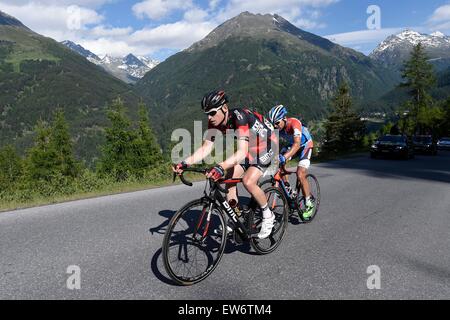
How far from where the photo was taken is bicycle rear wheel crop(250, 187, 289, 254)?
16.3ft

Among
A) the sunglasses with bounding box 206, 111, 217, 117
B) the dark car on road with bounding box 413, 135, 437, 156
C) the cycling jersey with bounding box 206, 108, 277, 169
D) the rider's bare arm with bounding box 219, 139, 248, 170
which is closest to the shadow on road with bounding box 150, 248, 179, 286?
the rider's bare arm with bounding box 219, 139, 248, 170

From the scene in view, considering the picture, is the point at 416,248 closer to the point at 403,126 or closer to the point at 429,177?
the point at 429,177

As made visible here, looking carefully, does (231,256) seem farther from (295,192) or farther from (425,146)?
(425,146)

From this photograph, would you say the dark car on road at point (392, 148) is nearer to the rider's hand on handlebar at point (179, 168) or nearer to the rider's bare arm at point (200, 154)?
the rider's bare arm at point (200, 154)

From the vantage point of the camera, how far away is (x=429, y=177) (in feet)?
47.6

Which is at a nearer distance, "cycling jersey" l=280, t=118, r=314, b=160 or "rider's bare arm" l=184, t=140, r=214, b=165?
"rider's bare arm" l=184, t=140, r=214, b=165

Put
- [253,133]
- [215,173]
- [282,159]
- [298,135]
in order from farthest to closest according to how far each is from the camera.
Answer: [298,135]
[282,159]
[253,133]
[215,173]

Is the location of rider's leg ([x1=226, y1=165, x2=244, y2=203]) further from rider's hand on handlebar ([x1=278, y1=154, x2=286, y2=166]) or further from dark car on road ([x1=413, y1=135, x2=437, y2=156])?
dark car on road ([x1=413, y1=135, x2=437, y2=156])

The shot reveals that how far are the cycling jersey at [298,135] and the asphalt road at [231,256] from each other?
53.0 inches

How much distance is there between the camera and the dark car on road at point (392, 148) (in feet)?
75.9

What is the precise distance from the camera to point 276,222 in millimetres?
5480

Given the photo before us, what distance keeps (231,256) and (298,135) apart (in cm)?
263

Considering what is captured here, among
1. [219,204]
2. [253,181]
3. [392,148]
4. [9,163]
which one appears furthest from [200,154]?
[9,163]
